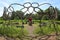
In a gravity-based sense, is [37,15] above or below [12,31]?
above

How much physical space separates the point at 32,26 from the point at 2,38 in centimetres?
60

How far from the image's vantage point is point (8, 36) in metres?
2.80

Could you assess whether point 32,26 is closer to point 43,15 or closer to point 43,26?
point 43,26

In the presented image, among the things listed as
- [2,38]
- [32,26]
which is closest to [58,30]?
[32,26]

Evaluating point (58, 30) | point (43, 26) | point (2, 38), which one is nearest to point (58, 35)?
point (58, 30)

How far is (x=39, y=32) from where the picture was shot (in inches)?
116

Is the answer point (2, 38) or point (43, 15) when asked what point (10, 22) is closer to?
point (2, 38)

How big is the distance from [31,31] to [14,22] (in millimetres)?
250

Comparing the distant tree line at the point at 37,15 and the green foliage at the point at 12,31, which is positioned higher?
the distant tree line at the point at 37,15

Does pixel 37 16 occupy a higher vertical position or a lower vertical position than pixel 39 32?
higher

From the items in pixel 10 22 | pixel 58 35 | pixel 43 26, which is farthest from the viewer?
pixel 43 26

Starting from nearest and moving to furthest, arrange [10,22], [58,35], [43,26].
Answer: [58,35] → [10,22] → [43,26]

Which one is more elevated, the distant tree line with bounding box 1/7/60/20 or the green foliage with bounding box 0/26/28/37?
the distant tree line with bounding box 1/7/60/20

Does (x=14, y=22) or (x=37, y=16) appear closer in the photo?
(x=37, y=16)
